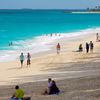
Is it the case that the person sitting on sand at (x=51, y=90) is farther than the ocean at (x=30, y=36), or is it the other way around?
the ocean at (x=30, y=36)

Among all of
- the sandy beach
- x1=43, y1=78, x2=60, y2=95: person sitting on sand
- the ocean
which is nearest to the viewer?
the sandy beach

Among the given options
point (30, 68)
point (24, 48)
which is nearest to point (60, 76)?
point (30, 68)

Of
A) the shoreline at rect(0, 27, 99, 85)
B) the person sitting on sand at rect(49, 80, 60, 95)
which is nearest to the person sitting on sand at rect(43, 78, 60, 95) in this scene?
the person sitting on sand at rect(49, 80, 60, 95)

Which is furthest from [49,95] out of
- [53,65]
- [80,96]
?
[53,65]

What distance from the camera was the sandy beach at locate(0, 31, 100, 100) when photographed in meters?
18.6

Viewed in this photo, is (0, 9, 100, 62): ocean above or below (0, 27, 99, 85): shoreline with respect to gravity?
above

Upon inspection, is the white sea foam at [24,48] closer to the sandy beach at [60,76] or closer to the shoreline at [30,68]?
the shoreline at [30,68]

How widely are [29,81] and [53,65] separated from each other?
300 inches

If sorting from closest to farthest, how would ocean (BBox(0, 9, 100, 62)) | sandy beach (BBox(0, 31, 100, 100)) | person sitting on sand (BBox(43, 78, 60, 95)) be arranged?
sandy beach (BBox(0, 31, 100, 100))
person sitting on sand (BBox(43, 78, 60, 95))
ocean (BBox(0, 9, 100, 62))

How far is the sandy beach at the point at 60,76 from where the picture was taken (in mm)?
18578

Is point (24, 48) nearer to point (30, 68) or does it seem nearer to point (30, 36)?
point (30, 68)

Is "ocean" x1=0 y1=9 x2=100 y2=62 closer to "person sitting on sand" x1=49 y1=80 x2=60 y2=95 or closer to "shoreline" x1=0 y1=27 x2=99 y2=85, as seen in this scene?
"shoreline" x1=0 y1=27 x2=99 y2=85

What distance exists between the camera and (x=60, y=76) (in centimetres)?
2439

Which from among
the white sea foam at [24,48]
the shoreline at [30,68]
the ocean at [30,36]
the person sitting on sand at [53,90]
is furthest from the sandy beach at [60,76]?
the ocean at [30,36]
